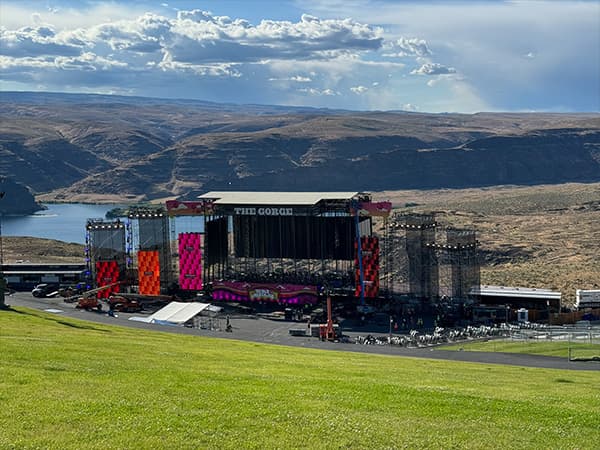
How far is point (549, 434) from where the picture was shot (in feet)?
76.1

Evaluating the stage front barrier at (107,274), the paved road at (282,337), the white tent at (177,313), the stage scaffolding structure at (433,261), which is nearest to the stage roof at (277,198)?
the stage scaffolding structure at (433,261)

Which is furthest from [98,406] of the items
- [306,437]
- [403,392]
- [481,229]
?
[481,229]

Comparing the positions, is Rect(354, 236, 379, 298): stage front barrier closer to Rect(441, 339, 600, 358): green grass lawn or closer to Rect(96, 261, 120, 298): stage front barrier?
Rect(441, 339, 600, 358): green grass lawn

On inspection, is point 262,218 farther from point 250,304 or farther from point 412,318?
point 412,318

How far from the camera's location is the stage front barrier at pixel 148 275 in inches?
3765

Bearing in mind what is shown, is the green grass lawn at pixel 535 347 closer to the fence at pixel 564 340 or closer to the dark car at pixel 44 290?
the fence at pixel 564 340

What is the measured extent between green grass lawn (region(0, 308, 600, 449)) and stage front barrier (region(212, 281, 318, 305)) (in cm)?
5243

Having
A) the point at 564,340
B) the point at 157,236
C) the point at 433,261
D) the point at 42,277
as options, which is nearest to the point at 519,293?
the point at 433,261

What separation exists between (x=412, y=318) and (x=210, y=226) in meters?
29.3

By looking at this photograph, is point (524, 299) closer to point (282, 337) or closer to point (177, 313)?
point (282, 337)

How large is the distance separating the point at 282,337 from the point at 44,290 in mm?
37609

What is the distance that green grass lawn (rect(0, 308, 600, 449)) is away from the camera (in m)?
21.2

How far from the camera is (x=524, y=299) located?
272ft

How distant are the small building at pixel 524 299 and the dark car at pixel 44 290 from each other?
51925 millimetres
